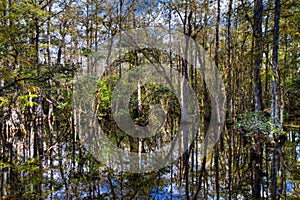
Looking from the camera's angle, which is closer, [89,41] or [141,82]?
[89,41]

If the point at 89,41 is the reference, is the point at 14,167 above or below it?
below

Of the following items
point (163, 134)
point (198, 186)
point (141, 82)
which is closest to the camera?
point (198, 186)

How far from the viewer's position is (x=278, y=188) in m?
4.24

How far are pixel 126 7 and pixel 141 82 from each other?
411 centimetres

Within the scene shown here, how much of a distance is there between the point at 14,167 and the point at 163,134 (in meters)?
6.30

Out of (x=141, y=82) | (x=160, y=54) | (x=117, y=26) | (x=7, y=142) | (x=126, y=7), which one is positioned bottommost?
(x=7, y=142)

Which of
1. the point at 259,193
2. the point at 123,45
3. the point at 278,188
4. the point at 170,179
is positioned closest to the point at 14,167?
the point at 170,179

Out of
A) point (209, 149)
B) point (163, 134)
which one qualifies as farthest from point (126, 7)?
point (209, 149)

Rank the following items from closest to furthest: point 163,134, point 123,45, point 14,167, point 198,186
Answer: point 198,186 → point 14,167 → point 163,134 → point 123,45

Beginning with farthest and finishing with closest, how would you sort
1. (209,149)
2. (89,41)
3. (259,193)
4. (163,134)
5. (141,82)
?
(141,82) → (89,41) → (163,134) → (209,149) → (259,193)

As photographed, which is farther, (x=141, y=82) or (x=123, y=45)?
(x=141, y=82)

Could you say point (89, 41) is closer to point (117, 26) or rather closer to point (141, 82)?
point (117, 26)

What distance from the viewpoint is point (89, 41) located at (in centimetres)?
1238

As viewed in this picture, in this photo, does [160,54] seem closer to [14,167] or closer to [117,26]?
[117,26]
